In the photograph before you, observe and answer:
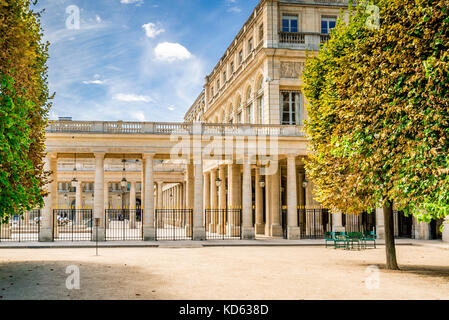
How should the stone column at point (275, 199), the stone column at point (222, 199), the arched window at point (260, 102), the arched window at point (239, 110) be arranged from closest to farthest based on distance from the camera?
the stone column at point (275, 199), the arched window at point (260, 102), the stone column at point (222, 199), the arched window at point (239, 110)

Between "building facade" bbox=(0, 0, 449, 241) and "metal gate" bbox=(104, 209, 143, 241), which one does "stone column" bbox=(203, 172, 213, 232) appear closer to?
"building facade" bbox=(0, 0, 449, 241)

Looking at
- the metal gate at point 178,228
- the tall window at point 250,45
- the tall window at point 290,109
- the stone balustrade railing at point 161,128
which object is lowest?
the metal gate at point 178,228

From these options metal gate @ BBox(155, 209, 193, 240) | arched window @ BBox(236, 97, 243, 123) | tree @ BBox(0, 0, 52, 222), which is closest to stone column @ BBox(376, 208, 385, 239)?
metal gate @ BBox(155, 209, 193, 240)

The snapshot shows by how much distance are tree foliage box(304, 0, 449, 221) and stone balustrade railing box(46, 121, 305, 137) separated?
14654 mm

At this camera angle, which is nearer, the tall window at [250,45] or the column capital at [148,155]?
the column capital at [148,155]

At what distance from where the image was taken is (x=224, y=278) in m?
14.0

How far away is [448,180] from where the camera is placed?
35.0 ft

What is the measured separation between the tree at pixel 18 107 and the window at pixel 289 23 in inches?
888

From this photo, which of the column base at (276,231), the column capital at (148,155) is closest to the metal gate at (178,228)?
the column capital at (148,155)

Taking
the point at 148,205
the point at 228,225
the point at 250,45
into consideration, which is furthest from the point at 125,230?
the point at 250,45

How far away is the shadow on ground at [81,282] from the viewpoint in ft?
36.8

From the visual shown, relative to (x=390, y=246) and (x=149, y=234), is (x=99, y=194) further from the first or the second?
(x=390, y=246)

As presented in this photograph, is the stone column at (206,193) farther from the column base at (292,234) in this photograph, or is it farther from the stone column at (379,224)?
the stone column at (379,224)

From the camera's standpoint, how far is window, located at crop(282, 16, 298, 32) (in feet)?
119
